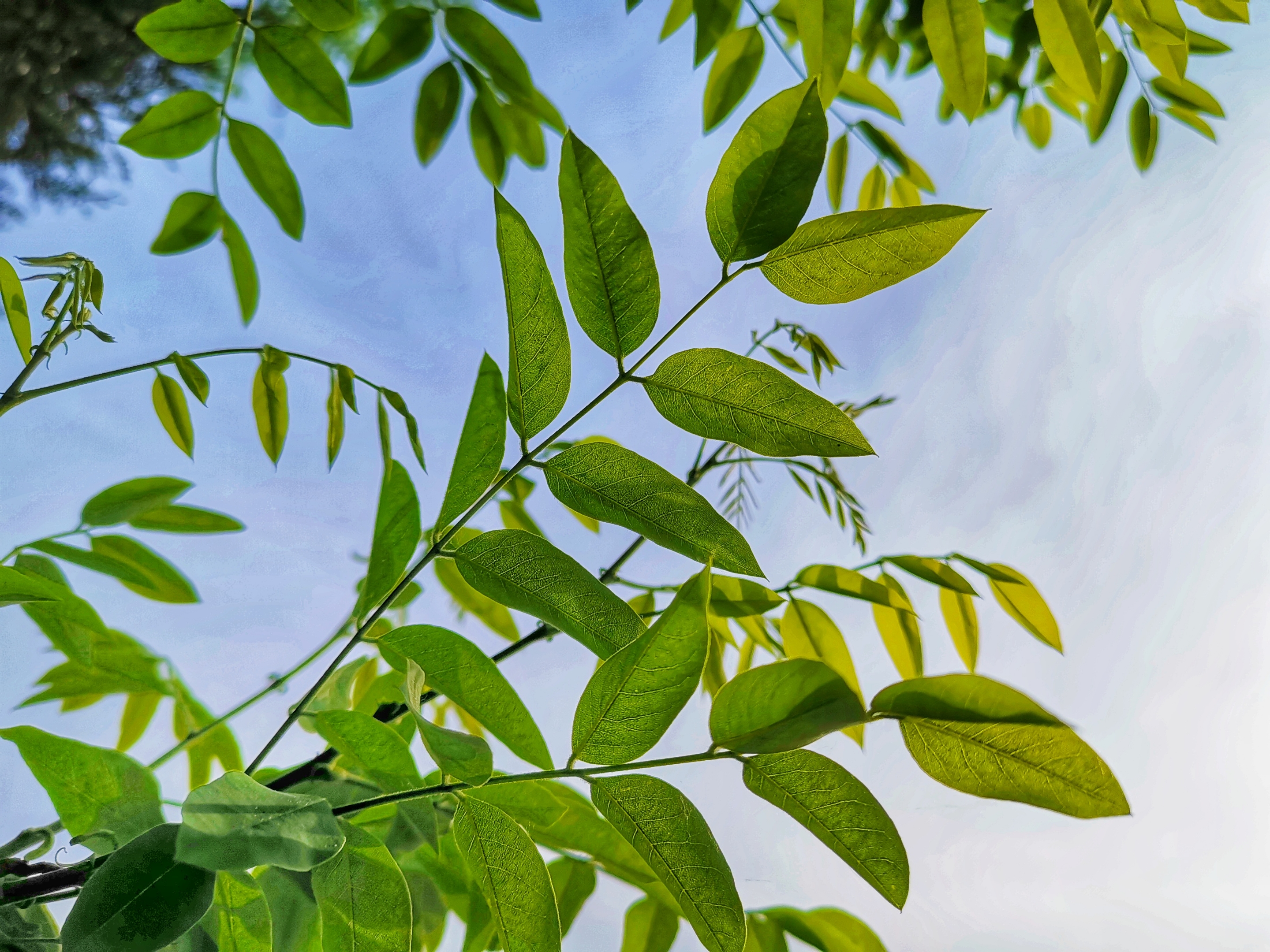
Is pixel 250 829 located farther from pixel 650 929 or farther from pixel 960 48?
pixel 960 48

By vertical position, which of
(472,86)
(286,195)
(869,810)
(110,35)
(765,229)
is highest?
(110,35)

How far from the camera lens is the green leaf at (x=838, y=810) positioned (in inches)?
5.6

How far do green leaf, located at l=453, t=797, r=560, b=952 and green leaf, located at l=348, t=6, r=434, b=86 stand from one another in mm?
382

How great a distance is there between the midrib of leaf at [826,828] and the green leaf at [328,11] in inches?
A: 14.0

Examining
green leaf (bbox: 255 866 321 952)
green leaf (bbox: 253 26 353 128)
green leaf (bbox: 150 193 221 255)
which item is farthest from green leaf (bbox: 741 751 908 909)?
green leaf (bbox: 150 193 221 255)

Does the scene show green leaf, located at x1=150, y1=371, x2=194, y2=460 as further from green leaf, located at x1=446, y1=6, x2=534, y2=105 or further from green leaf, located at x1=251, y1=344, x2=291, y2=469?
green leaf, located at x1=446, y1=6, x2=534, y2=105

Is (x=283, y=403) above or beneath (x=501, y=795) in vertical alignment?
above

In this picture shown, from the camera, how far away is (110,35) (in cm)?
129

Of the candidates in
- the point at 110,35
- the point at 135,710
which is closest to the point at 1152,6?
the point at 135,710

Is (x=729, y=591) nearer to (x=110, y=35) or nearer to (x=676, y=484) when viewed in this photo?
(x=676, y=484)

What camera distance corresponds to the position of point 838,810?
0.14 meters

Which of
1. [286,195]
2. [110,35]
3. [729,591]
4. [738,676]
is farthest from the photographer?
[110,35]

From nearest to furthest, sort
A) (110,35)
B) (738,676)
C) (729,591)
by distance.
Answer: (738,676) < (729,591) < (110,35)

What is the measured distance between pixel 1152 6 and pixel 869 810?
0.32m
